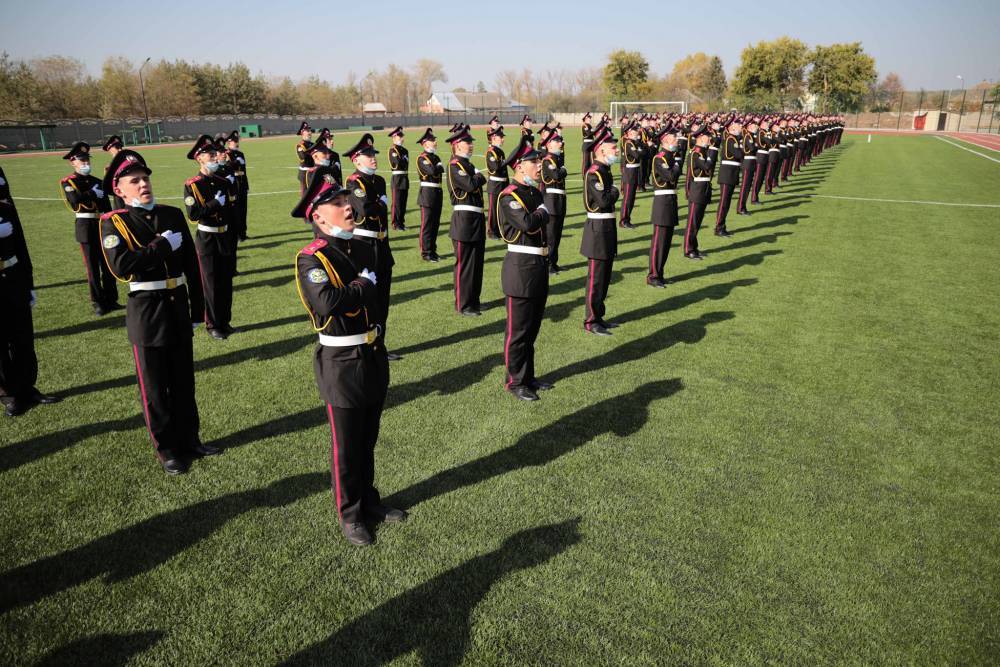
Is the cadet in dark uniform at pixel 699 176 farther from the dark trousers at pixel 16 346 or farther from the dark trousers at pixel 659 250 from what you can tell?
the dark trousers at pixel 16 346

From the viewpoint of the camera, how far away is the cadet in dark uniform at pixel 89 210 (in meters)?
7.62

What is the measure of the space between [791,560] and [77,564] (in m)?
4.11

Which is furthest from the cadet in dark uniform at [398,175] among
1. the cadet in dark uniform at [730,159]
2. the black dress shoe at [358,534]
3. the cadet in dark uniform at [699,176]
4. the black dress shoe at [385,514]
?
the black dress shoe at [358,534]

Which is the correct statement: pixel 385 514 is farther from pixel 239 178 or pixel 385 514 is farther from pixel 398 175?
pixel 239 178

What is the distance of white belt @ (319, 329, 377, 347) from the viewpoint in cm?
344

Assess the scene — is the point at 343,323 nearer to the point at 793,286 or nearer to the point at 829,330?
the point at 829,330

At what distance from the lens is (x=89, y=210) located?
25.4ft

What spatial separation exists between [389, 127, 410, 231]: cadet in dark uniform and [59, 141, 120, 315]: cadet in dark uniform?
5507 mm

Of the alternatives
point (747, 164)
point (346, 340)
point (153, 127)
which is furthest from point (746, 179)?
point (153, 127)

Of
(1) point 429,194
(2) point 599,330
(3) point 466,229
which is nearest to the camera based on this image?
(2) point 599,330

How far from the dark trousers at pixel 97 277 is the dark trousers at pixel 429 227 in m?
4.66

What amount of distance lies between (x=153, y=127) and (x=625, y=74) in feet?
167

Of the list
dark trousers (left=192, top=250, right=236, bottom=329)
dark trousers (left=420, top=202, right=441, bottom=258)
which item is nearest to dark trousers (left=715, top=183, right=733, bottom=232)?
dark trousers (left=420, top=202, right=441, bottom=258)

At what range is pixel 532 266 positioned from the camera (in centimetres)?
546
